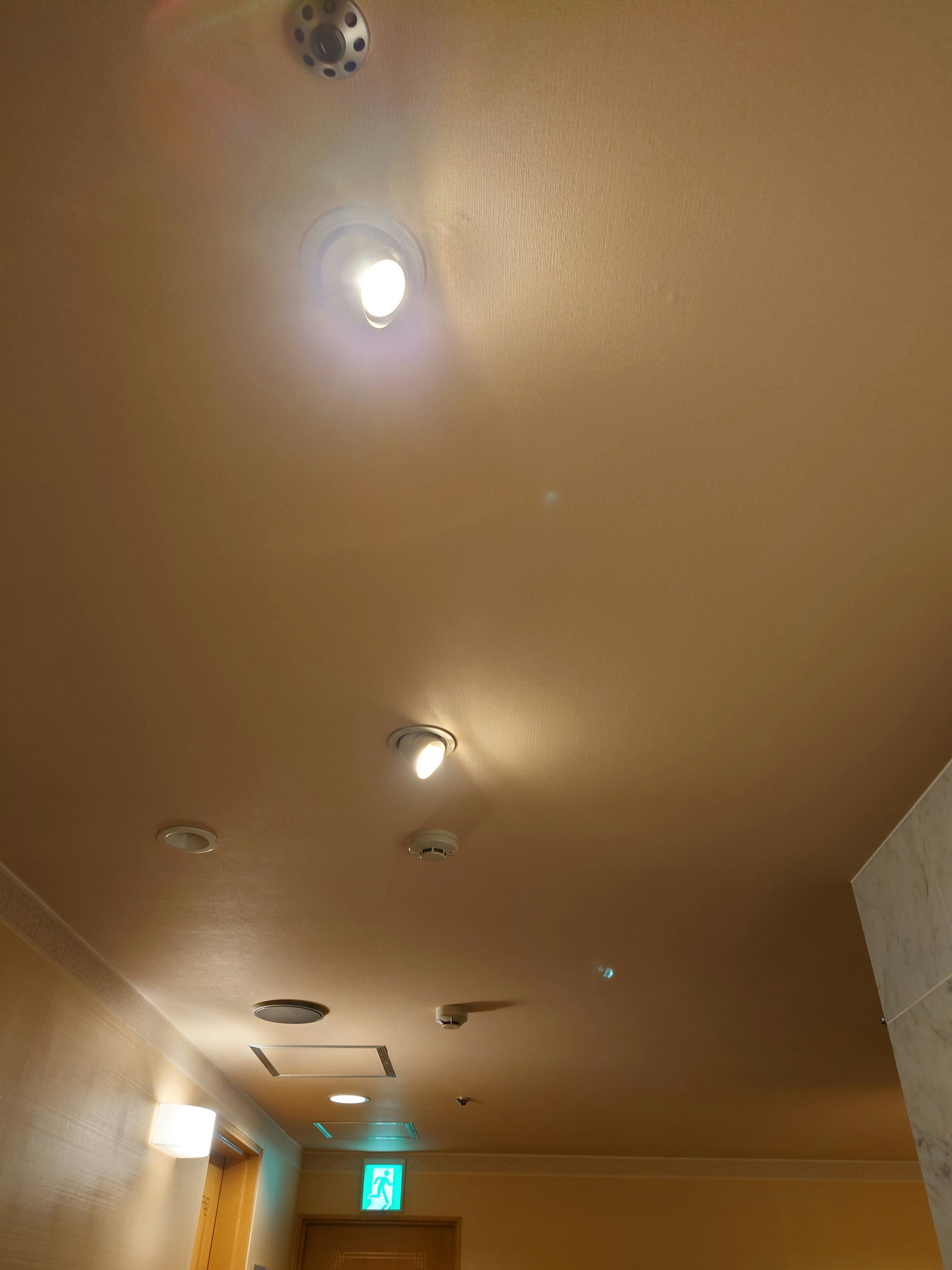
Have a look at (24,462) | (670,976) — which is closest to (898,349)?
(24,462)

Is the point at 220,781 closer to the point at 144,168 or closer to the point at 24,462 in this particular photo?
the point at 24,462

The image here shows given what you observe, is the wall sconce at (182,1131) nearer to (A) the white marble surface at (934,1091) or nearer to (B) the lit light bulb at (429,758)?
(B) the lit light bulb at (429,758)

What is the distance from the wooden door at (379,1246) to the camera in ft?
17.9

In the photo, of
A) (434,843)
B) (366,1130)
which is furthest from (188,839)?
(366,1130)

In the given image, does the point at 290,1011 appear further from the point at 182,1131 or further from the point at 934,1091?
the point at 934,1091

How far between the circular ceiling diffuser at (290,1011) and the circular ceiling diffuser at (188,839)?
1316mm

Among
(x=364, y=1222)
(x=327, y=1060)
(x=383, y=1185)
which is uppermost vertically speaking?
(x=327, y=1060)

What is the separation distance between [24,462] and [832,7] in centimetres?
114

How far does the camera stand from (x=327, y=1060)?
3.98 meters

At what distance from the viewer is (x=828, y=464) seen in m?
1.28

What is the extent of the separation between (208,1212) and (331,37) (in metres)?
5.00

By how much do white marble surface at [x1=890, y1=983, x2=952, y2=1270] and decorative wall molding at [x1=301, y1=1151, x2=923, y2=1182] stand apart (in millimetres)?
4196

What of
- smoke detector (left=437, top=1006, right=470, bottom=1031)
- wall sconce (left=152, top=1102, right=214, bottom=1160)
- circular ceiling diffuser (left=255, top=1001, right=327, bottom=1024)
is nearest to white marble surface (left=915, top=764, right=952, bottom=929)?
smoke detector (left=437, top=1006, right=470, bottom=1031)

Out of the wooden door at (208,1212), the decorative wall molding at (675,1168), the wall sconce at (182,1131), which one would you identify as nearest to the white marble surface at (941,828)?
the wall sconce at (182,1131)
